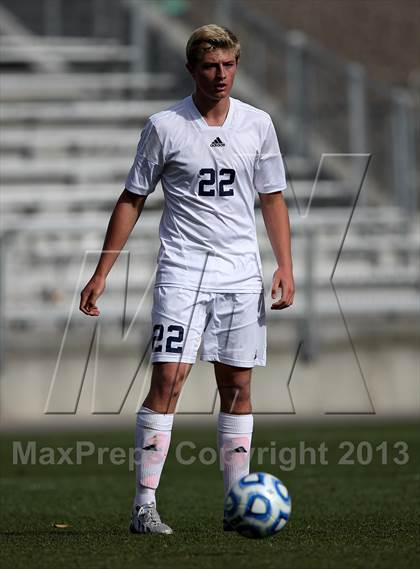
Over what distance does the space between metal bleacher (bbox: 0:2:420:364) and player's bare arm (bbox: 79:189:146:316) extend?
4.78 metres

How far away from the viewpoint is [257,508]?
197 inches

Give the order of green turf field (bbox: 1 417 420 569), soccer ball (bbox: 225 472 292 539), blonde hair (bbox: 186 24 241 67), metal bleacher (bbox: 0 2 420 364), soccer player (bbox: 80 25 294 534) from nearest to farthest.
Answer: green turf field (bbox: 1 417 420 569) → soccer ball (bbox: 225 472 292 539) → blonde hair (bbox: 186 24 241 67) → soccer player (bbox: 80 25 294 534) → metal bleacher (bbox: 0 2 420 364)

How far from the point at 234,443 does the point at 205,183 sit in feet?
3.39

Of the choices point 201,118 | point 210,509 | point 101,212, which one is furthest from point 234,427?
point 101,212

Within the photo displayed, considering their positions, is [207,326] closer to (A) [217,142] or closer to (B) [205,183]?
(B) [205,183]

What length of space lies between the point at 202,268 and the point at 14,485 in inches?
129

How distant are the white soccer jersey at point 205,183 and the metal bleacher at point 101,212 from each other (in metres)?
4.70

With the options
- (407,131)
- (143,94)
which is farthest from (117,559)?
(143,94)

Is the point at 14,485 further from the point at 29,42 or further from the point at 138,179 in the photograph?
the point at 29,42

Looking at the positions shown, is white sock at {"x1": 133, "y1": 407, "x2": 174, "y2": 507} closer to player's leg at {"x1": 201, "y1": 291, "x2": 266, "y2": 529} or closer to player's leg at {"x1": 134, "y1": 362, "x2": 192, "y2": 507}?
player's leg at {"x1": 134, "y1": 362, "x2": 192, "y2": 507}

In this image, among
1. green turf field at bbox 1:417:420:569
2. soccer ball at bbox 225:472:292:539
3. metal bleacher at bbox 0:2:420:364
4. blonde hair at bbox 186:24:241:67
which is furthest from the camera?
metal bleacher at bbox 0:2:420:364

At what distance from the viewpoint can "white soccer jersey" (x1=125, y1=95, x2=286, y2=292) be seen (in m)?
5.49

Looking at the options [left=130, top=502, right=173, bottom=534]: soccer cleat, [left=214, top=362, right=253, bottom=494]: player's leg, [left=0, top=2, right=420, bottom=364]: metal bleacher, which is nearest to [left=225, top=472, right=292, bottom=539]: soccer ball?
[left=130, top=502, right=173, bottom=534]: soccer cleat

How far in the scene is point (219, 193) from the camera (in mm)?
5516
